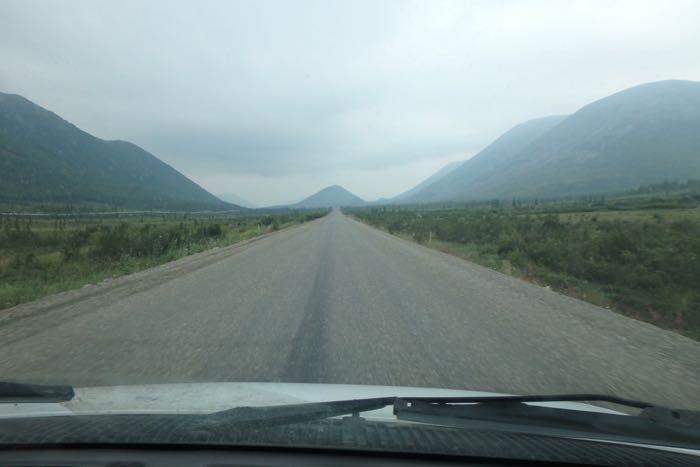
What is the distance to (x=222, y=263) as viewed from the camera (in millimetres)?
15789

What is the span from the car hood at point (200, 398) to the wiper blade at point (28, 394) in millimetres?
54

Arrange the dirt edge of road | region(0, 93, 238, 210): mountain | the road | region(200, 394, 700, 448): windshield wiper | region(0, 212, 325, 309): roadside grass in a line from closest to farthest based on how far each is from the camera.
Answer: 1. region(200, 394, 700, 448): windshield wiper
2. the road
3. the dirt edge of road
4. region(0, 212, 325, 309): roadside grass
5. region(0, 93, 238, 210): mountain

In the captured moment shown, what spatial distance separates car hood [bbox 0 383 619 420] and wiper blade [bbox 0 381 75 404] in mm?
54

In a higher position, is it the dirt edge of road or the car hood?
the car hood

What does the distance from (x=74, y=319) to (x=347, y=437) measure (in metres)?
6.90

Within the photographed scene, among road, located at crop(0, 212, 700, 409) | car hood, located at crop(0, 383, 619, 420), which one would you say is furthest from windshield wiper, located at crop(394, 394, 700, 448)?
road, located at crop(0, 212, 700, 409)

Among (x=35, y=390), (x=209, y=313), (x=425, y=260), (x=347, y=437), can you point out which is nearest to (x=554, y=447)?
(x=347, y=437)

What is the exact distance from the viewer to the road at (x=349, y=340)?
185 inches

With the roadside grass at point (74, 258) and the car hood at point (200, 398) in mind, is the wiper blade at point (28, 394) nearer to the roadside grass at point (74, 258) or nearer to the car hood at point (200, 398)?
the car hood at point (200, 398)

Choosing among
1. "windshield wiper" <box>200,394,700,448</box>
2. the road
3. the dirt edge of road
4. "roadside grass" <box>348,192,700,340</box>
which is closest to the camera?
"windshield wiper" <box>200,394,700,448</box>

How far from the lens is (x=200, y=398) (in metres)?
3.20

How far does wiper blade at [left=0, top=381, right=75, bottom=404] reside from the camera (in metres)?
2.89

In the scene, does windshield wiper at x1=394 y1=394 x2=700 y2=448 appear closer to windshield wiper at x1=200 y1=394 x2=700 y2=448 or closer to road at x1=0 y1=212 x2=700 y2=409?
windshield wiper at x1=200 y1=394 x2=700 y2=448

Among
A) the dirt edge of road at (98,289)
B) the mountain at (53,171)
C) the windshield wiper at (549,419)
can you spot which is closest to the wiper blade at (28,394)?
the windshield wiper at (549,419)
